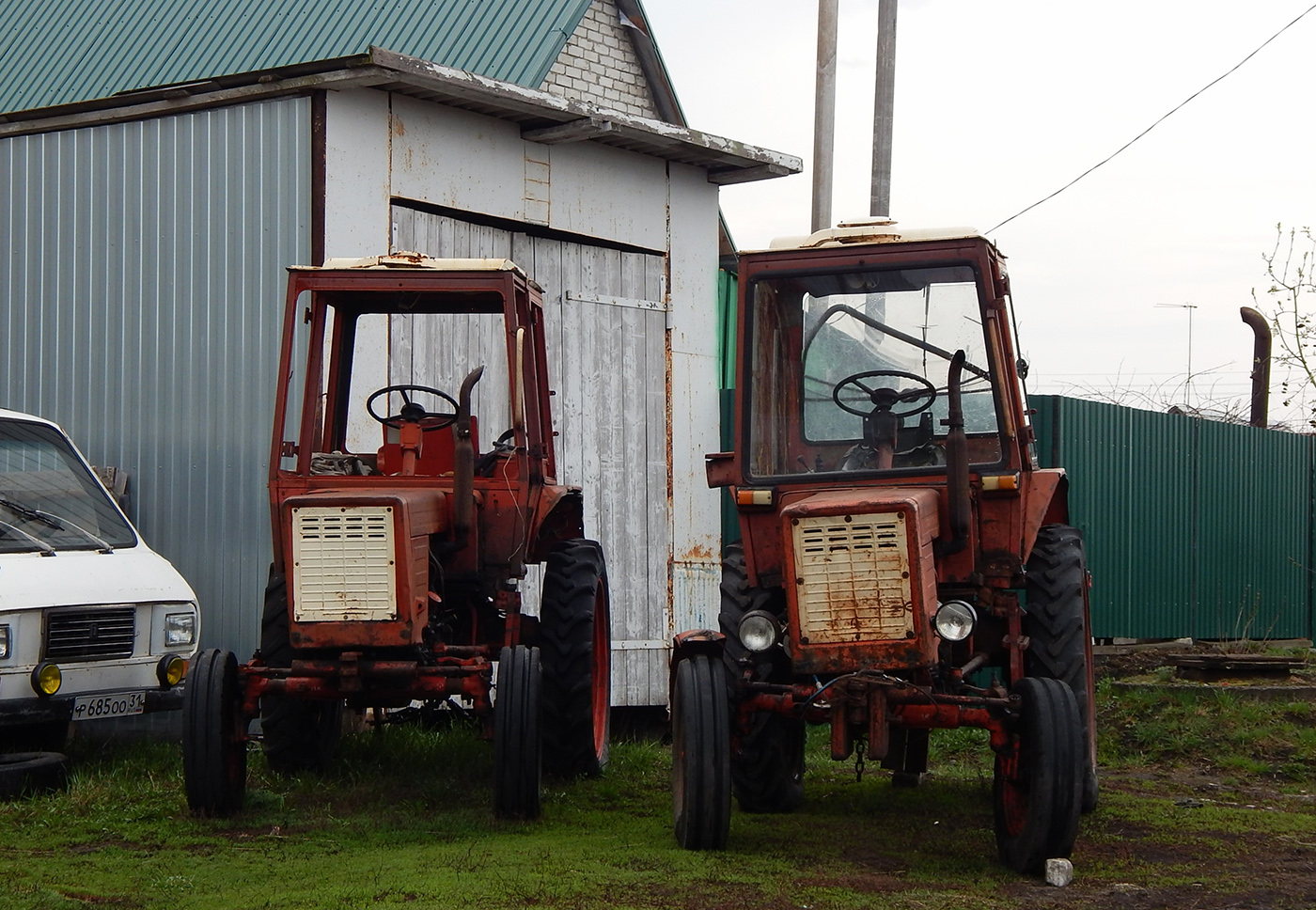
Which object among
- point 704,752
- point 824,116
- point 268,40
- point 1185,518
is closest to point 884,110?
point 824,116

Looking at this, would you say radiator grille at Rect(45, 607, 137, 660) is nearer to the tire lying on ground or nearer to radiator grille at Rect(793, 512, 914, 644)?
the tire lying on ground

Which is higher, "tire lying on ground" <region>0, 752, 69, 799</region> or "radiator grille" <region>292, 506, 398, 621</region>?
"radiator grille" <region>292, 506, 398, 621</region>

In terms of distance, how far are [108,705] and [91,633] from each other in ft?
1.20

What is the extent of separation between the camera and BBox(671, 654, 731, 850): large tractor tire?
6172 millimetres

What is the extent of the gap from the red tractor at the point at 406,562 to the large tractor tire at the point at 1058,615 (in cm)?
212

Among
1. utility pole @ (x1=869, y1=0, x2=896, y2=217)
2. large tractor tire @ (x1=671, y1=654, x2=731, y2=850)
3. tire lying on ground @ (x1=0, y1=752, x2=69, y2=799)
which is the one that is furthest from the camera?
utility pole @ (x1=869, y1=0, x2=896, y2=217)

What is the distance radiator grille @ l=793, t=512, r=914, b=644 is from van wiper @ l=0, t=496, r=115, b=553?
13.7 feet

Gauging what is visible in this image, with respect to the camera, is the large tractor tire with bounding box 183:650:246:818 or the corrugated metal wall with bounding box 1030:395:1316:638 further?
the corrugated metal wall with bounding box 1030:395:1316:638

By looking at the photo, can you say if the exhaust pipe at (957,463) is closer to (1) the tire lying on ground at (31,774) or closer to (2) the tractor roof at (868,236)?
(2) the tractor roof at (868,236)

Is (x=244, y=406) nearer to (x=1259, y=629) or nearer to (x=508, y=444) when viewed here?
(x=508, y=444)

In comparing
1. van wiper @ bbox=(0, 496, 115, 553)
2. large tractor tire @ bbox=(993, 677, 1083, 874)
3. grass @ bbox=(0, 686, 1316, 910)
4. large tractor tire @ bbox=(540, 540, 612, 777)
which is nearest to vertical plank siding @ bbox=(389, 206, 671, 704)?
grass @ bbox=(0, 686, 1316, 910)

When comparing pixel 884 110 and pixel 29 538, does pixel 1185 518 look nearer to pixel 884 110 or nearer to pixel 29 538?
pixel 884 110

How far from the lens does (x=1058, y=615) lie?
6703 mm

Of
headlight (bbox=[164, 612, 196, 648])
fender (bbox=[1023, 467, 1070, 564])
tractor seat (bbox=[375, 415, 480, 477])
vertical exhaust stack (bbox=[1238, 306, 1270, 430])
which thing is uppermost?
vertical exhaust stack (bbox=[1238, 306, 1270, 430])
